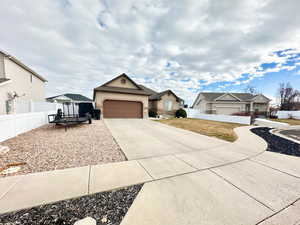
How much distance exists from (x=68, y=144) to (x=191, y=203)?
5.07 meters

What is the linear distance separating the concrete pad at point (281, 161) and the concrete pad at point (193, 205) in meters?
2.19

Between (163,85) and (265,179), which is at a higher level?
(163,85)

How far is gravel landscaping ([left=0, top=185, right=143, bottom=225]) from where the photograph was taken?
159 cm

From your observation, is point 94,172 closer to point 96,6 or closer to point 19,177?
point 19,177

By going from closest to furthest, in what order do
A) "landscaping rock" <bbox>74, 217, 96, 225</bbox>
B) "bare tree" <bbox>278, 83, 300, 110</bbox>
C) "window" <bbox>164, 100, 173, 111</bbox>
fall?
"landscaping rock" <bbox>74, 217, 96, 225</bbox>
"window" <bbox>164, 100, 173, 111</bbox>
"bare tree" <bbox>278, 83, 300, 110</bbox>

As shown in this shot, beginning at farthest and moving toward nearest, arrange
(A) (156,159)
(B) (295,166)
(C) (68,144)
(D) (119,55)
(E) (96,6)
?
(D) (119,55) → (E) (96,6) → (C) (68,144) → (A) (156,159) → (B) (295,166)

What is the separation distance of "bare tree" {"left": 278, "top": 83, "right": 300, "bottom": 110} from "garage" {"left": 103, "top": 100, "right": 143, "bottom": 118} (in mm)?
39212

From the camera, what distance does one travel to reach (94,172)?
9.43 feet

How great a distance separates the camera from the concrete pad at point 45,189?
1911 millimetres

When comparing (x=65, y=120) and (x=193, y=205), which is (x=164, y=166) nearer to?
(x=193, y=205)

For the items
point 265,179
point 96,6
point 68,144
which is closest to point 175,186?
point 265,179

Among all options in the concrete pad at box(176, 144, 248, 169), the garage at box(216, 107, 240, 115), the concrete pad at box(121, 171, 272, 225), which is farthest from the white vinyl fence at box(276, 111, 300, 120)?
the concrete pad at box(121, 171, 272, 225)

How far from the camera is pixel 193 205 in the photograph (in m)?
1.92

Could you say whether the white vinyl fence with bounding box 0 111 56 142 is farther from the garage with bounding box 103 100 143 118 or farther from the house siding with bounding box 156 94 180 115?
the house siding with bounding box 156 94 180 115
